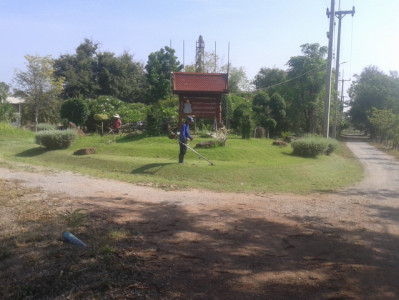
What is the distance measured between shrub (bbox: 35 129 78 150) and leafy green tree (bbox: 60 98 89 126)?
25.7 feet

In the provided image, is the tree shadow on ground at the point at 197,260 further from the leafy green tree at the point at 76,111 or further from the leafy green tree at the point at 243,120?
the leafy green tree at the point at 76,111

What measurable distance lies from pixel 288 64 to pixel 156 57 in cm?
1373

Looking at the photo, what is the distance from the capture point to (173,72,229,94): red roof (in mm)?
18969

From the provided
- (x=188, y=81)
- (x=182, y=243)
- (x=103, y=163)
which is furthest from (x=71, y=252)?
(x=188, y=81)

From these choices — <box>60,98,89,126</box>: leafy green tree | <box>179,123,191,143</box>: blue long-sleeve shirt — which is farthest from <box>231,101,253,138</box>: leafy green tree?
<box>60,98,89,126</box>: leafy green tree

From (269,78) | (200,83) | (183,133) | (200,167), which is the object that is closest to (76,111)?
(200,83)

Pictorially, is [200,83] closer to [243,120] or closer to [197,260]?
[243,120]

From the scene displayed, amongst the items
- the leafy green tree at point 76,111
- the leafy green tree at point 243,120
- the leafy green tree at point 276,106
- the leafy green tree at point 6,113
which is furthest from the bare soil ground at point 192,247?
the leafy green tree at point 276,106

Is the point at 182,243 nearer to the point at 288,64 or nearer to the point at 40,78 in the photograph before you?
the point at 40,78

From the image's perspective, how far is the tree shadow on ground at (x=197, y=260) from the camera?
3975mm

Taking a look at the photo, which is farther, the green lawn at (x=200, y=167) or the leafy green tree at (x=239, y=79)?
the leafy green tree at (x=239, y=79)

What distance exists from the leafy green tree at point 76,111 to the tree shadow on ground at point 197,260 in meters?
19.2

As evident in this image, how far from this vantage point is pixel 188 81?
1942cm

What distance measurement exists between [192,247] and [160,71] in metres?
36.1
